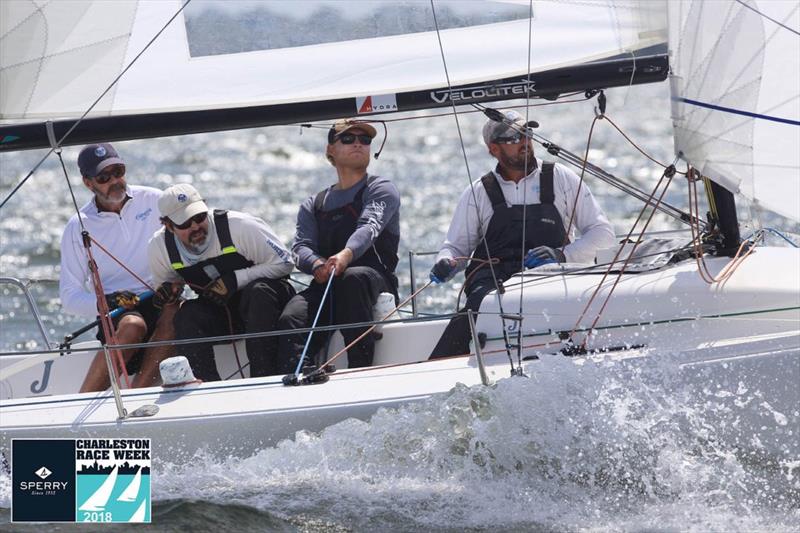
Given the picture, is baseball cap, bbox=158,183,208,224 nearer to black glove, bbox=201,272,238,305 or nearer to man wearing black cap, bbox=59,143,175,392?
black glove, bbox=201,272,238,305

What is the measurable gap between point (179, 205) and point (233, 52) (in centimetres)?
64

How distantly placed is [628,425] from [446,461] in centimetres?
60

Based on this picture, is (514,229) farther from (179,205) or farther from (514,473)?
(179,205)

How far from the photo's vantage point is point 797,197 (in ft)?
14.1

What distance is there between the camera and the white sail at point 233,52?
4777mm

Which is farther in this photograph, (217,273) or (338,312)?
(217,273)

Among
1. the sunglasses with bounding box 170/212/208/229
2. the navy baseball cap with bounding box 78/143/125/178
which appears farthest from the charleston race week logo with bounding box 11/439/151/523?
the navy baseball cap with bounding box 78/143/125/178

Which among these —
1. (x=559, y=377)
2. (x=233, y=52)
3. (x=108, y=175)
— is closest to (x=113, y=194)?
(x=108, y=175)

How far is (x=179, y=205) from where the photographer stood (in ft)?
15.7

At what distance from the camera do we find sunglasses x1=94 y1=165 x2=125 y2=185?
17.2ft

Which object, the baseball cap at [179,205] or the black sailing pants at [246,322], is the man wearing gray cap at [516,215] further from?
the baseball cap at [179,205]

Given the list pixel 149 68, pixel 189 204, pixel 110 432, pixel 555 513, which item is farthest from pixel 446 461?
pixel 149 68

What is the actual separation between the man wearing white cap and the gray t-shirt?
0.13 metres

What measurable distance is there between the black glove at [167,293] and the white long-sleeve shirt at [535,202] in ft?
3.43
